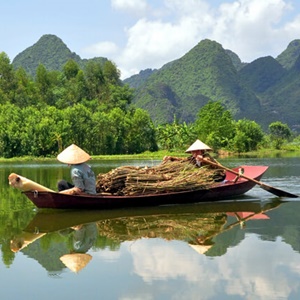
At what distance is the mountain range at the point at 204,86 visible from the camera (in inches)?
4943

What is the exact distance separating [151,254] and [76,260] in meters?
0.95

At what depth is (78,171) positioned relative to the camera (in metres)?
9.31

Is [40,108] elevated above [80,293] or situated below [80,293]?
above

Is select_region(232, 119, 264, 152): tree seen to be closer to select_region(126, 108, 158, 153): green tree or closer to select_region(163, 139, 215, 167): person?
select_region(126, 108, 158, 153): green tree

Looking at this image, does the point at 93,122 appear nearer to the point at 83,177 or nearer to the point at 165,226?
the point at 83,177

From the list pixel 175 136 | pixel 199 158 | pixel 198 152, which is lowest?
pixel 199 158

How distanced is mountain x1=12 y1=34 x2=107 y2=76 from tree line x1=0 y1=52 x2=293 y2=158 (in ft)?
215

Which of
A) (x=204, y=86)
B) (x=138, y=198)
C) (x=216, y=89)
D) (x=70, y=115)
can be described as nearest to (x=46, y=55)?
(x=204, y=86)

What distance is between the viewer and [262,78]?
179250 mm

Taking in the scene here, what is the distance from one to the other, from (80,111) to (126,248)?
4365 cm

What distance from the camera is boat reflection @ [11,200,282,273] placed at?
618cm

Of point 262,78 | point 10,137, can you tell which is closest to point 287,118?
point 262,78

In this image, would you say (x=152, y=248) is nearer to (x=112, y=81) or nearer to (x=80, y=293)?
(x=80, y=293)

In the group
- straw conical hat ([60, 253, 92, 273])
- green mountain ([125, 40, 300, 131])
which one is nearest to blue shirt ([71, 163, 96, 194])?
straw conical hat ([60, 253, 92, 273])
